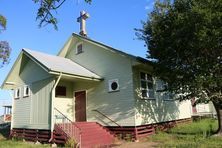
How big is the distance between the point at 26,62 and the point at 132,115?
8.86m

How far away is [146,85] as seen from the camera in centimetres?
1622

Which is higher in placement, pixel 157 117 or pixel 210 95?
pixel 210 95

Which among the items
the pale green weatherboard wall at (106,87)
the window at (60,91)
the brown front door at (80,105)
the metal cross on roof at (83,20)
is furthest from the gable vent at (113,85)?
the metal cross on roof at (83,20)

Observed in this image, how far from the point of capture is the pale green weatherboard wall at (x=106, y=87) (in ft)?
48.6

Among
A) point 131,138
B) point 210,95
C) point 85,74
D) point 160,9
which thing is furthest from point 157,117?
point 160,9

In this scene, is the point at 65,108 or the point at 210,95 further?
the point at 65,108

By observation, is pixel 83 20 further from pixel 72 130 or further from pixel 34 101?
pixel 72 130

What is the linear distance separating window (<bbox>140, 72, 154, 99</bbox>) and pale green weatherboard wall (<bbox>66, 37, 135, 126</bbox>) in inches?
53.6

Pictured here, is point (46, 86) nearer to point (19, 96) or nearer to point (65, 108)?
point (65, 108)

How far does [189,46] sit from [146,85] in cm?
462

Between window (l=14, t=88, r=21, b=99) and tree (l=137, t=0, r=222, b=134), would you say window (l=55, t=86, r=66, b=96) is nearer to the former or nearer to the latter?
window (l=14, t=88, r=21, b=99)

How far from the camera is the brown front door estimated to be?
17031 mm

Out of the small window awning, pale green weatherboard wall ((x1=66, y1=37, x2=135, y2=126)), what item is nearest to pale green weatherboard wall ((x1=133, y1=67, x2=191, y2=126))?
pale green weatherboard wall ((x1=66, y1=37, x2=135, y2=126))

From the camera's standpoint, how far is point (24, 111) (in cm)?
1730
